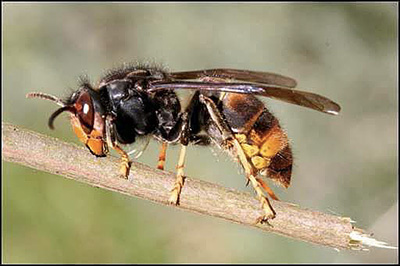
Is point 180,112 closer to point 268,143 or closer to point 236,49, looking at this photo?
point 268,143

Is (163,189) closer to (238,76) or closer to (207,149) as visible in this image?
(238,76)

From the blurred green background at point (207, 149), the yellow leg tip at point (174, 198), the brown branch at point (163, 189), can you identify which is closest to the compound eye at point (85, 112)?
the brown branch at point (163, 189)

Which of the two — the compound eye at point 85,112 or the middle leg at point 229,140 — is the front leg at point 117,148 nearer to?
the compound eye at point 85,112

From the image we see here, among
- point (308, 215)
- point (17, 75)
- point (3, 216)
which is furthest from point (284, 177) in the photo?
point (17, 75)

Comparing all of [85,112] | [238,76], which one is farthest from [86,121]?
[238,76]

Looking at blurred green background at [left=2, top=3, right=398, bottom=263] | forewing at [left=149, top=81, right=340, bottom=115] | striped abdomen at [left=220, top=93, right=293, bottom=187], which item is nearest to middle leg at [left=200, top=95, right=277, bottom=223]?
striped abdomen at [left=220, top=93, right=293, bottom=187]

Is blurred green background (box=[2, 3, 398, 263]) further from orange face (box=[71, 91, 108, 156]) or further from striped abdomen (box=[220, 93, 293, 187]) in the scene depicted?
orange face (box=[71, 91, 108, 156])
